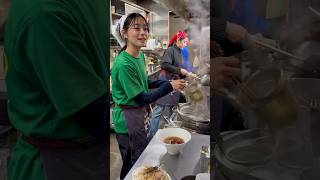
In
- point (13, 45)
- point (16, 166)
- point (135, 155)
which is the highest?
point (13, 45)

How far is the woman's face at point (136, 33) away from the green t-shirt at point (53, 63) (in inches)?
49.7

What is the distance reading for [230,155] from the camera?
0.30 meters

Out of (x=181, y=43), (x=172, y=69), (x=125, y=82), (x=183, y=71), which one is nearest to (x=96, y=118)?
(x=125, y=82)

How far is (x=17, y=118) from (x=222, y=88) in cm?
41

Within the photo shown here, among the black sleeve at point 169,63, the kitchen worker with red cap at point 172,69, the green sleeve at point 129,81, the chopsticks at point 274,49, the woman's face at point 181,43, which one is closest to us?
the chopsticks at point 274,49

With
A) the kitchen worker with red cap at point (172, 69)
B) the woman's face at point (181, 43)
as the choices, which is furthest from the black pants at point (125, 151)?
the woman's face at point (181, 43)

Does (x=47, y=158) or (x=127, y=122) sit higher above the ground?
(x=47, y=158)

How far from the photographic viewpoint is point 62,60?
1.30 feet

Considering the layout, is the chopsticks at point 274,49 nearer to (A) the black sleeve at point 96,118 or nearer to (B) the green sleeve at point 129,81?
(A) the black sleeve at point 96,118

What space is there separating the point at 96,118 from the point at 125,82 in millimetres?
1152

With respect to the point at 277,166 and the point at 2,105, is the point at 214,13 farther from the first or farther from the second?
the point at 2,105

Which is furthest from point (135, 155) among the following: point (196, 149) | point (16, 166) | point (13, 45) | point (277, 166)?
point (277, 166)

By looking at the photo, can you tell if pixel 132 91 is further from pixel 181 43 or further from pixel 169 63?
pixel 181 43

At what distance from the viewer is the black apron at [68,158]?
461 millimetres
